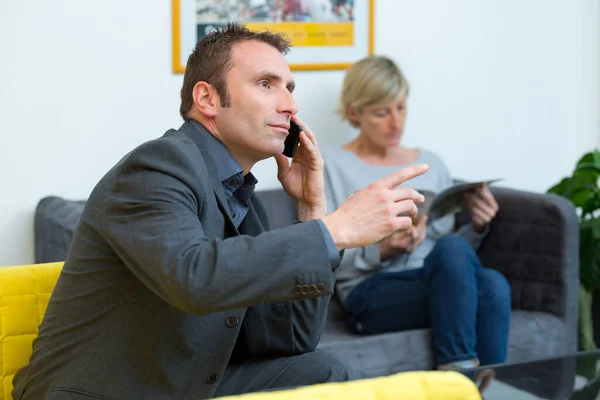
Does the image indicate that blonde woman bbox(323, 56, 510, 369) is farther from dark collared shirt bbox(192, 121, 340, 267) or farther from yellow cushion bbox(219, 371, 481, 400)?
yellow cushion bbox(219, 371, 481, 400)

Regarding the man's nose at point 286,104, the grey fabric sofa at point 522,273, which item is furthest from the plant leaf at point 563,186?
the man's nose at point 286,104

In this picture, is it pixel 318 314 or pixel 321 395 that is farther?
pixel 318 314

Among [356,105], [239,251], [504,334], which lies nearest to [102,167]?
[356,105]

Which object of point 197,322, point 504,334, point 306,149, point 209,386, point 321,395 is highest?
point 306,149

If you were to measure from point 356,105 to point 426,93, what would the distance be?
1.80ft

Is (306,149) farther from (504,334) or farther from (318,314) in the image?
(504,334)

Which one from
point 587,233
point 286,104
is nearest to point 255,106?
point 286,104

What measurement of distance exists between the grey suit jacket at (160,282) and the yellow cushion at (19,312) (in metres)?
0.05

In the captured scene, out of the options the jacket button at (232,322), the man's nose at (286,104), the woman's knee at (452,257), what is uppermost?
the man's nose at (286,104)

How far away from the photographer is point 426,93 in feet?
12.0

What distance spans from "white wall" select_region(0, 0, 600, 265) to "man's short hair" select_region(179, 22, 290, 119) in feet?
3.71

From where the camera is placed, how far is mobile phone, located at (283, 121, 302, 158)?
6.66 feet

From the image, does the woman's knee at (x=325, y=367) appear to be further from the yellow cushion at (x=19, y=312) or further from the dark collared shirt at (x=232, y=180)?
the yellow cushion at (x=19, y=312)

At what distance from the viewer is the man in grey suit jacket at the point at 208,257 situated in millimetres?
1461
